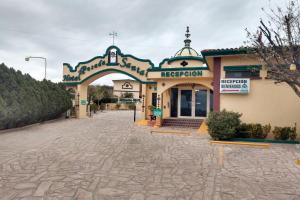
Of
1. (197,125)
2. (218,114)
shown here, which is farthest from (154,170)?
(197,125)

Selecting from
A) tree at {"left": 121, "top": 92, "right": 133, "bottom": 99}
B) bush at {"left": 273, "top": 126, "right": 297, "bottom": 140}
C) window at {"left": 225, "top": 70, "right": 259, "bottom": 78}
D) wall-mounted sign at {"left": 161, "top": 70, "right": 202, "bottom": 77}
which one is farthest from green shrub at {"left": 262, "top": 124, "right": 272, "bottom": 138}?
tree at {"left": 121, "top": 92, "right": 133, "bottom": 99}

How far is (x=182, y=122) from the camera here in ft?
62.1

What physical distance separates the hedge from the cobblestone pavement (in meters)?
4.10

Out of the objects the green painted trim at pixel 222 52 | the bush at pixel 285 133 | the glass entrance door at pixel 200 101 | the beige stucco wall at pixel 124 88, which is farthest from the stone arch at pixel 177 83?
the beige stucco wall at pixel 124 88

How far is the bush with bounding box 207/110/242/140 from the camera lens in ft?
38.7

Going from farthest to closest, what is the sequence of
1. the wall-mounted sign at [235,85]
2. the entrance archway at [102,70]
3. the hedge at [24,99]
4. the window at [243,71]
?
the entrance archway at [102,70], the hedge at [24,99], the window at [243,71], the wall-mounted sign at [235,85]

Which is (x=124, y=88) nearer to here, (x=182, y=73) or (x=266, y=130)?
(x=182, y=73)

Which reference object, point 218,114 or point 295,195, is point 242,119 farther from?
point 295,195

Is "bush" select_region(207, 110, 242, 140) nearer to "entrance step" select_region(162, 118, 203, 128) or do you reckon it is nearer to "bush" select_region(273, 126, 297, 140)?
"bush" select_region(273, 126, 297, 140)

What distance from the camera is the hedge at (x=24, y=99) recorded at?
47.9 ft

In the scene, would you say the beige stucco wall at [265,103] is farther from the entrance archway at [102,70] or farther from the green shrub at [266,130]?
the entrance archway at [102,70]

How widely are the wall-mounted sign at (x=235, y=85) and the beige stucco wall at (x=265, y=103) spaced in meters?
0.30

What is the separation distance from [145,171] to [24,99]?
12.4m

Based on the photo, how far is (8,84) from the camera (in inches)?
595
